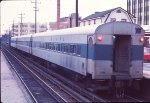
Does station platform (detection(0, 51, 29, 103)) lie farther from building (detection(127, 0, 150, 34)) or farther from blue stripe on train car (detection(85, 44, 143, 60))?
building (detection(127, 0, 150, 34))

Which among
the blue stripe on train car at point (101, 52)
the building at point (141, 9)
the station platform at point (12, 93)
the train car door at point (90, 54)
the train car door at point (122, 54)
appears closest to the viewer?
the blue stripe on train car at point (101, 52)

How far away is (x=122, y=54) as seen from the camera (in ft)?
54.7

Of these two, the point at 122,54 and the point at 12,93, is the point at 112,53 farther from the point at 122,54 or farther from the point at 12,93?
the point at 12,93

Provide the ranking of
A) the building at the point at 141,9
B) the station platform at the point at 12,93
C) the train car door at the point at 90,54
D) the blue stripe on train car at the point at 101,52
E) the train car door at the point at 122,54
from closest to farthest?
1. the blue stripe on train car at the point at 101,52
2. the train car door at the point at 90,54
3. the train car door at the point at 122,54
4. the station platform at the point at 12,93
5. the building at the point at 141,9

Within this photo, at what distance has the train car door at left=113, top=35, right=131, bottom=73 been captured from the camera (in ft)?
54.2

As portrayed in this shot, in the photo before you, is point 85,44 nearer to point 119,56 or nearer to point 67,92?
point 119,56

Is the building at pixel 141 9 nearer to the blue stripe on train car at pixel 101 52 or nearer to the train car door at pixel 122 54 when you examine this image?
the train car door at pixel 122 54

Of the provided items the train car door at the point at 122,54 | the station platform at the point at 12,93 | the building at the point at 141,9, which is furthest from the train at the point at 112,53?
the building at the point at 141,9

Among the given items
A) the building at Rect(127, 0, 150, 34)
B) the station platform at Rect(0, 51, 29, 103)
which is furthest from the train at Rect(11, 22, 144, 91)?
the building at Rect(127, 0, 150, 34)

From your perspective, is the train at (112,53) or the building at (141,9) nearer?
the train at (112,53)

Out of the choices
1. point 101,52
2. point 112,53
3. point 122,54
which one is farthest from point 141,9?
point 101,52

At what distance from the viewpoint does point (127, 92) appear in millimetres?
18062

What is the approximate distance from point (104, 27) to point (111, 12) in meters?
50.8

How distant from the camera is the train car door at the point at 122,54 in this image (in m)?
16.5
